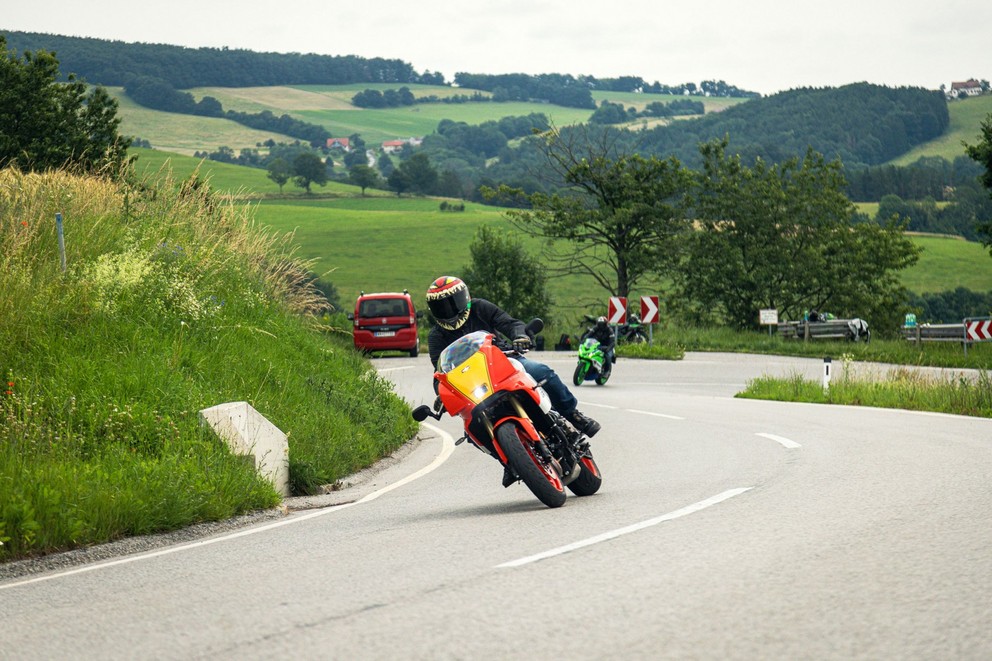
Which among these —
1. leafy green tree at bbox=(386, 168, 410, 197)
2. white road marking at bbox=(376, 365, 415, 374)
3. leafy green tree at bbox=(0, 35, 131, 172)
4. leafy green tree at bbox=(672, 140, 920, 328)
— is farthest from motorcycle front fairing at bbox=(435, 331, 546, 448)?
leafy green tree at bbox=(386, 168, 410, 197)

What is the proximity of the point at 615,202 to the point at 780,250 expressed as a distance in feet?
25.7

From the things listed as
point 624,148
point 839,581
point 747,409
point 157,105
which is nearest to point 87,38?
point 157,105

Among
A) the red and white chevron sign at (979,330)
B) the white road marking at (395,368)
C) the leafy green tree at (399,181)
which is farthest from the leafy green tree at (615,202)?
the leafy green tree at (399,181)

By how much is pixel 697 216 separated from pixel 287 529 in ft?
168

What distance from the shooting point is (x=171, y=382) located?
11.7m

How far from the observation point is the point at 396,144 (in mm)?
179125

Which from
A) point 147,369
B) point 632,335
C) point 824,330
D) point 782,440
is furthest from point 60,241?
point 824,330

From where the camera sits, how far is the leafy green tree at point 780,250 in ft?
183

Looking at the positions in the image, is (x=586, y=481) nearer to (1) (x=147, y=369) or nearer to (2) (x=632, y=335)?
(1) (x=147, y=369)

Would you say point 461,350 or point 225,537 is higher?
point 461,350

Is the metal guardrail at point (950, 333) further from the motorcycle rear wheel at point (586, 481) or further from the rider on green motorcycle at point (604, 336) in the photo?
the motorcycle rear wheel at point (586, 481)

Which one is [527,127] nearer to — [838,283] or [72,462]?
[838,283]

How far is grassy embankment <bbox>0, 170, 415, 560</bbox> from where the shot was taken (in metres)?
8.88

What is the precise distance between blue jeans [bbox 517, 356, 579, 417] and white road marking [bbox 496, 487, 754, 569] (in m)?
1.39
